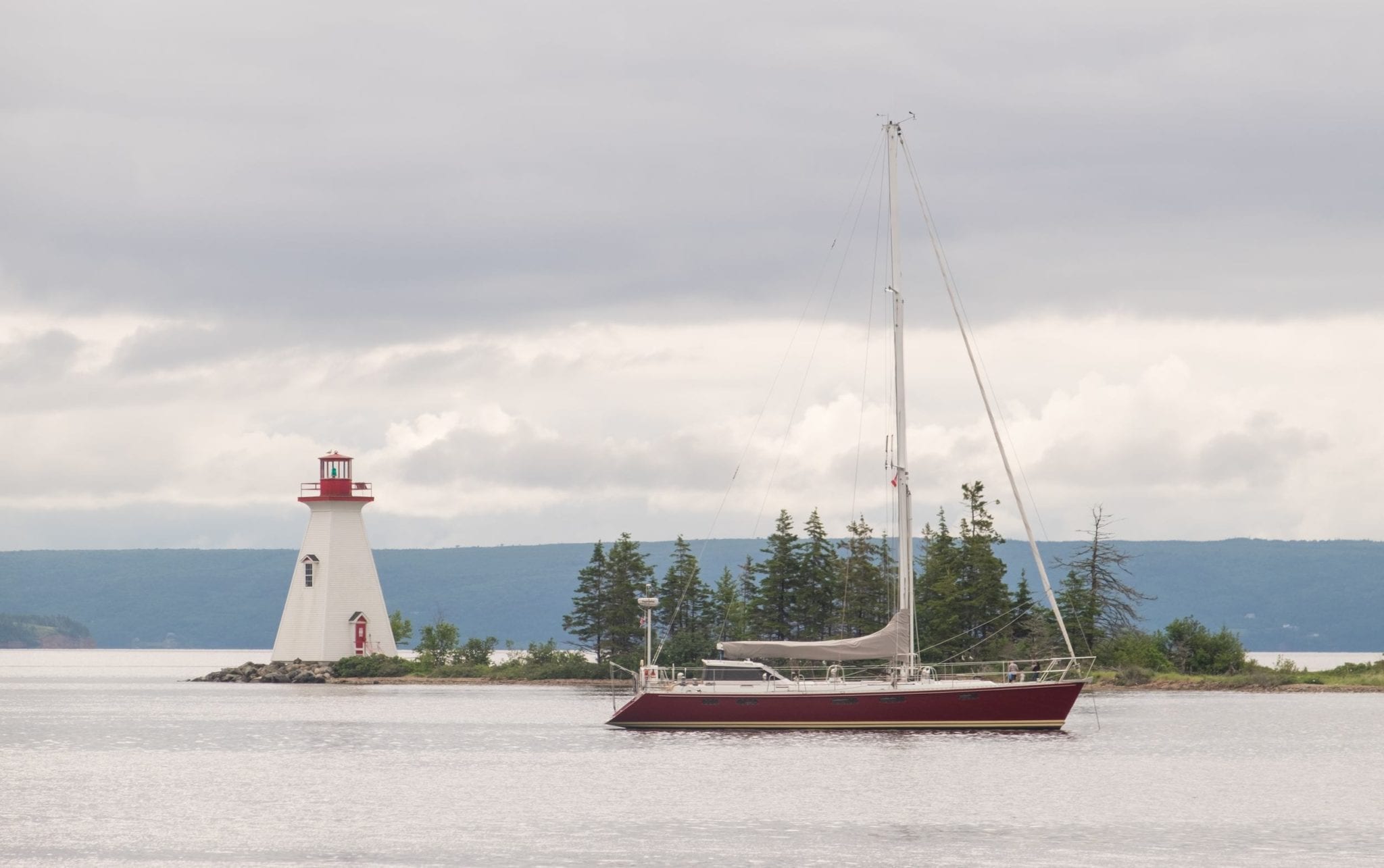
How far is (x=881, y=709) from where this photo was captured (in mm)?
58688

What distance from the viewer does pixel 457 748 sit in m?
61.6

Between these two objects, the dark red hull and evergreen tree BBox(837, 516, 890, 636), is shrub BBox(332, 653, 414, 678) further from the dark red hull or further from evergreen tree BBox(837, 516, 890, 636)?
the dark red hull

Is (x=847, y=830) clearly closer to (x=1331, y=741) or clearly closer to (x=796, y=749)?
(x=796, y=749)

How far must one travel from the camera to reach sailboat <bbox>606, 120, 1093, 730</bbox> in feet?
192

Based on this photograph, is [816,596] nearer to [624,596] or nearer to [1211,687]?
[624,596]

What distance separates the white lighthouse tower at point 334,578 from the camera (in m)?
105

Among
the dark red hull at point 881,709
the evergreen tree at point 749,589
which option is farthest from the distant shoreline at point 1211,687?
the dark red hull at point 881,709

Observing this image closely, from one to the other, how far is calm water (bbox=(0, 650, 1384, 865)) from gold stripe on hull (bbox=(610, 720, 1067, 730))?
648 millimetres

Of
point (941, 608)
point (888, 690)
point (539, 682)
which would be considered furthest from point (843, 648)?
point (539, 682)

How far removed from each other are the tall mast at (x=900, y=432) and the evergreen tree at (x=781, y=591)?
4809 centimetres

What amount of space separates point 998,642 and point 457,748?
46.1m

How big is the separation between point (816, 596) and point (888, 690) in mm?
50375

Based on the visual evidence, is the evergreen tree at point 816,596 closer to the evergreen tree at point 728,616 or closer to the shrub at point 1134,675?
the evergreen tree at point 728,616

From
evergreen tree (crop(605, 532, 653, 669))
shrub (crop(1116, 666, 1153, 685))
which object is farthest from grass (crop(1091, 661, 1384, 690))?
evergreen tree (crop(605, 532, 653, 669))
